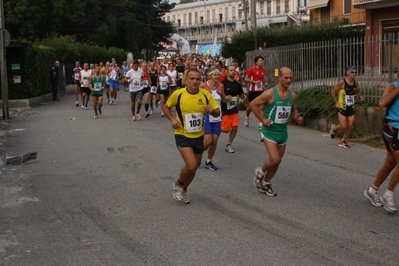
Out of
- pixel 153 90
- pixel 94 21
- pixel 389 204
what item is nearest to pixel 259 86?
pixel 153 90

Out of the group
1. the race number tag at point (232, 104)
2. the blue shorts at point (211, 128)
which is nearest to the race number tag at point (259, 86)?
the race number tag at point (232, 104)

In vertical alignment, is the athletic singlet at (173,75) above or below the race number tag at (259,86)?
above

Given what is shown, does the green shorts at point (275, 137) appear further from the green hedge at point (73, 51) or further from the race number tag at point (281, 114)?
the green hedge at point (73, 51)

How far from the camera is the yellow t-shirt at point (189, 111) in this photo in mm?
7695

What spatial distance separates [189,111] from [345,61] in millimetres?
8877

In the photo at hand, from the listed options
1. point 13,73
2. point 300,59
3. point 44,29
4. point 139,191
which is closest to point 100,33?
point 44,29

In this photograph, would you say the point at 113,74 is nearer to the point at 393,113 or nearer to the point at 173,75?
the point at 173,75

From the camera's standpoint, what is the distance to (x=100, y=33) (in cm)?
5716

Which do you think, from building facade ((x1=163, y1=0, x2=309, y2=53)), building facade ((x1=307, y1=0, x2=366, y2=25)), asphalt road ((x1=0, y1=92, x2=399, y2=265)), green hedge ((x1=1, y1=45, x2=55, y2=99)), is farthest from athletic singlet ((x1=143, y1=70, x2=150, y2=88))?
building facade ((x1=163, y1=0, x2=309, y2=53))

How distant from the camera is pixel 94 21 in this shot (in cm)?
5778

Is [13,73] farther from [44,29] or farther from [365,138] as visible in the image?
[44,29]

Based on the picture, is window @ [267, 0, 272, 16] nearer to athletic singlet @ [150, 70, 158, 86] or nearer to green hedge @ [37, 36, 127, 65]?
green hedge @ [37, 36, 127, 65]

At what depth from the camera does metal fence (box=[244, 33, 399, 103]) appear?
13711 millimetres

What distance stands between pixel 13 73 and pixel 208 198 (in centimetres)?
1848
